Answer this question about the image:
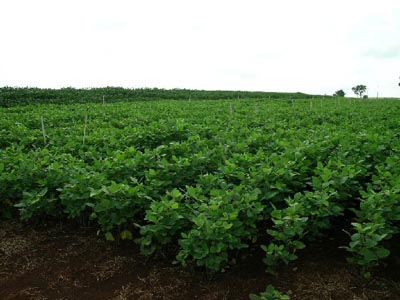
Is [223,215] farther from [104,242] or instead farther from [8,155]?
[8,155]

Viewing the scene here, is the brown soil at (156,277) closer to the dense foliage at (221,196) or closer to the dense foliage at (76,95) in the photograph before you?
the dense foliage at (221,196)

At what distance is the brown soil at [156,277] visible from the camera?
10.5 feet

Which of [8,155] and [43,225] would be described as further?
[8,155]

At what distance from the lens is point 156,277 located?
3451 mm

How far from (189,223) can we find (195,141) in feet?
8.36

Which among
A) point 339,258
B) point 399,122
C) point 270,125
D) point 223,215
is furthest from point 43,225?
point 399,122

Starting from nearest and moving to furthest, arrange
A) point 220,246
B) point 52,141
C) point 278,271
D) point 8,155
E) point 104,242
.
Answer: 1. point 220,246
2. point 278,271
3. point 104,242
4. point 8,155
5. point 52,141

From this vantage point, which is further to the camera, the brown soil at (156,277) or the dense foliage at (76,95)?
the dense foliage at (76,95)

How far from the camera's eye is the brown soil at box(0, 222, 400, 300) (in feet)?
10.5

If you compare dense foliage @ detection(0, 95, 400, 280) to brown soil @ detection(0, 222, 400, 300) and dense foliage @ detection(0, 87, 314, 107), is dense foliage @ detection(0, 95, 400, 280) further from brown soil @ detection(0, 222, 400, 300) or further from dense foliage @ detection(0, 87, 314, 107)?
dense foliage @ detection(0, 87, 314, 107)

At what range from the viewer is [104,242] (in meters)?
4.11

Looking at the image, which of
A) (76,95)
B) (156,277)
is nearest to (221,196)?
(156,277)

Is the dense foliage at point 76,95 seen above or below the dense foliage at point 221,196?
above

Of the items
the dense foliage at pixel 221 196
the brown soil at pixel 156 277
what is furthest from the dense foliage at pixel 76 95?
the brown soil at pixel 156 277
